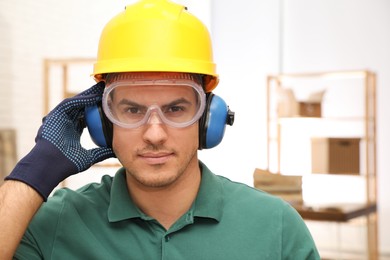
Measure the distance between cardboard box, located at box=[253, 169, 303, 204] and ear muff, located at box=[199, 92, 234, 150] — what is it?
1.62 metres

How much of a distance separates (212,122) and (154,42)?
0.26 metres

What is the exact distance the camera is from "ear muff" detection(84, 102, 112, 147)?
155 cm

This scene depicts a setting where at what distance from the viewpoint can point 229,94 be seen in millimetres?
6688

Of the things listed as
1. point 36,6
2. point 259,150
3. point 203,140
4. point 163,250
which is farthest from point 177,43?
point 259,150

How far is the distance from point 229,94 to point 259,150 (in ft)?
2.32

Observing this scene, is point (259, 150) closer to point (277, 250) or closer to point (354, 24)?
point (354, 24)

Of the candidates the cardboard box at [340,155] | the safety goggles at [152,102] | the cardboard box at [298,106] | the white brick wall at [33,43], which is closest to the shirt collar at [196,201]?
the safety goggles at [152,102]

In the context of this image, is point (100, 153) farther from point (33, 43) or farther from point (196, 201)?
point (33, 43)

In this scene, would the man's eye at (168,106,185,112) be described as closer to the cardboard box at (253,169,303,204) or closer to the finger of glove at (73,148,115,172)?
the finger of glove at (73,148,115,172)

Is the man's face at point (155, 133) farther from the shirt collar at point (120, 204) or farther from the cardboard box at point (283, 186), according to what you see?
the cardboard box at point (283, 186)

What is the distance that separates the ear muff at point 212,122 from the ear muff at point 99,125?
0.79 feet

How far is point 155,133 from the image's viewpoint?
145cm

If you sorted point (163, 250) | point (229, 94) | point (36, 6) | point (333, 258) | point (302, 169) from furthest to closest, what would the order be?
point (229, 94), point (302, 169), point (333, 258), point (36, 6), point (163, 250)

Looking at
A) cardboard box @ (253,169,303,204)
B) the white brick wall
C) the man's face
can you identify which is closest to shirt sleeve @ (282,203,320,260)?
the man's face
